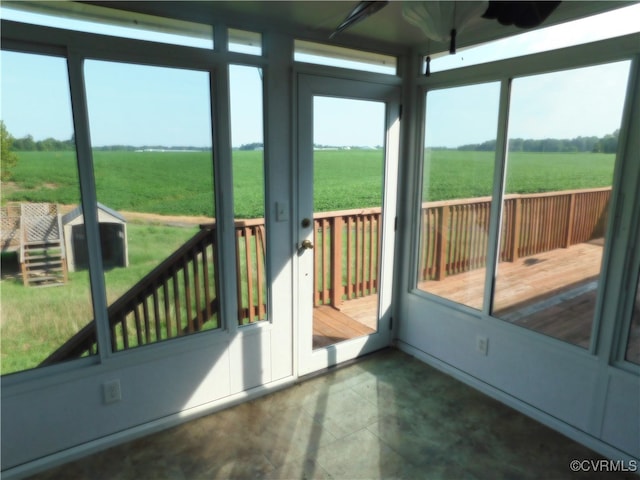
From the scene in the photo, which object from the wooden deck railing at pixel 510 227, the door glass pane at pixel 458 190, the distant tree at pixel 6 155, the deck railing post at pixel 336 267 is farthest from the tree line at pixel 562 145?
the distant tree at pixel 6 155

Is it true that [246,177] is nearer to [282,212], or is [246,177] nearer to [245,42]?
[282,212]

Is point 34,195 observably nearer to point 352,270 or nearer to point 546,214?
point 352,270

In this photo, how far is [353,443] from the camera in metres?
2.24

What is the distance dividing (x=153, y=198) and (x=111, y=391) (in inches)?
41.2

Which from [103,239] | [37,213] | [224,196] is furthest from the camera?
[224,196]

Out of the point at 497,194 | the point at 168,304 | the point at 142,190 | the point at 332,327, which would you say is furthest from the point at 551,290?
the point at 142,190

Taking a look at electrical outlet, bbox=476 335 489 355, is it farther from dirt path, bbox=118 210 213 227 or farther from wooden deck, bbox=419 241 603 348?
dirt path, bbox=118 210 213 227

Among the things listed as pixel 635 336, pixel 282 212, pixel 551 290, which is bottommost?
pixel 635 336

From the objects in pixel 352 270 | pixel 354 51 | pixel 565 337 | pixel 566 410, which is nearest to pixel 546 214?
pixel 565 337

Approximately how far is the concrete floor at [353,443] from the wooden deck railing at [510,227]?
897 millimetres

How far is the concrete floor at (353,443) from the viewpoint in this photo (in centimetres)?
204

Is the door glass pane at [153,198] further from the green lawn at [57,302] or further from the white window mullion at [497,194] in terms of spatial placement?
the white window mullion at [497,194]

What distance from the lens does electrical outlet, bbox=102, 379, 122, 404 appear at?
85.2 inches

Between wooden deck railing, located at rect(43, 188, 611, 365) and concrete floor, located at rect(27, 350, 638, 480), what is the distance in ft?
1.85
